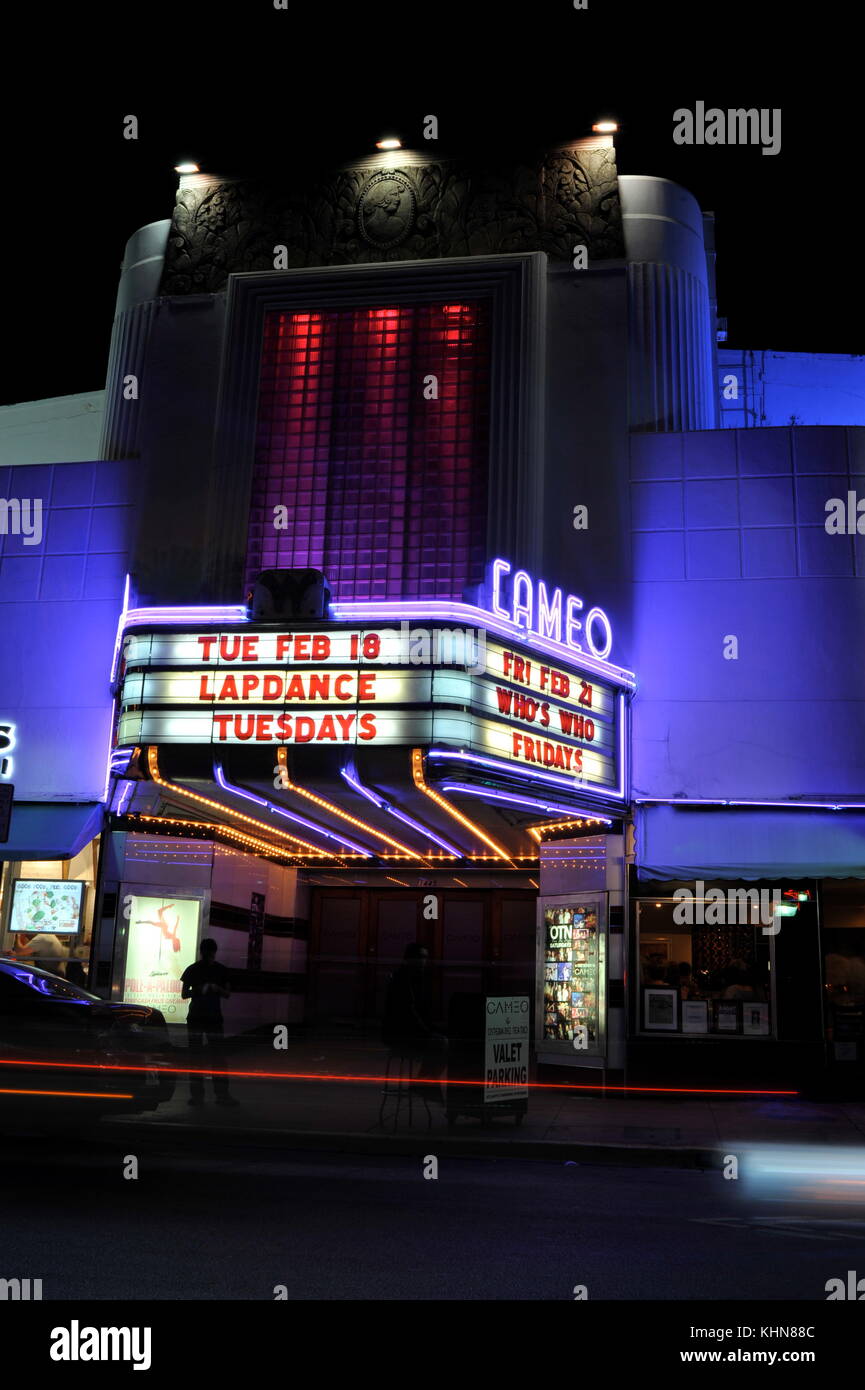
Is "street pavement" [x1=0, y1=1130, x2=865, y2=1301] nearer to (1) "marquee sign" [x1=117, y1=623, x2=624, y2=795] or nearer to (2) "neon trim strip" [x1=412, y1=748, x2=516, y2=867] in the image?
(2) "neon trim strip" [x1=412, y1=748, x2=516, y2=867]

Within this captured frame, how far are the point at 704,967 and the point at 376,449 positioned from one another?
29.8 feet

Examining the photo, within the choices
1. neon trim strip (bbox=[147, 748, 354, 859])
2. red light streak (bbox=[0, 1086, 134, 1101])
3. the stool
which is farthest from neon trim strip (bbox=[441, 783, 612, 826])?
red light streak (bbox=[0, 1086, 134, 1101])

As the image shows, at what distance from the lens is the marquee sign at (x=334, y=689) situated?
14078mm

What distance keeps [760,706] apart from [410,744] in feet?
19.2

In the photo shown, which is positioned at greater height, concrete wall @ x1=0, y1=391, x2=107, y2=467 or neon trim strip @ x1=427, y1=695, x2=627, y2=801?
concrete wall @ x1=0, y1=391, x2=107, y2=467

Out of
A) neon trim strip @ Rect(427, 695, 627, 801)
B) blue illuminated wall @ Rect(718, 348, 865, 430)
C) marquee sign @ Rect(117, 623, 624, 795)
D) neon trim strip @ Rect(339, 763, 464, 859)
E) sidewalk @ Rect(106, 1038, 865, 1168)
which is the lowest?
sidewalk @ Rect(106, 1038, 865, 1168)

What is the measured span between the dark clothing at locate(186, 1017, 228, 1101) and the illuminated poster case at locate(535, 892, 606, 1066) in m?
5.25

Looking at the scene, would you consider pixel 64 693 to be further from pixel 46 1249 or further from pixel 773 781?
pixel 46 1249

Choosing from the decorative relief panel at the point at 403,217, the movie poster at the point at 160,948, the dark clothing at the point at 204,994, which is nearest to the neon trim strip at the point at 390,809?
the dark clothing at the point at 204,994

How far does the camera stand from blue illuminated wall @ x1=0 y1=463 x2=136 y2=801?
1803cm

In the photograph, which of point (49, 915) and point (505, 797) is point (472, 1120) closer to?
point (505, 797)

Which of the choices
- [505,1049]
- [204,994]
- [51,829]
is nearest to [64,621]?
[51,829]

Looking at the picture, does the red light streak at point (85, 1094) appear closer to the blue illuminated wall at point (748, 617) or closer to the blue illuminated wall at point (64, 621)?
the blue illuminated wall at point (64, 621)

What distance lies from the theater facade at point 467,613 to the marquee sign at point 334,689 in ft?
0.14
